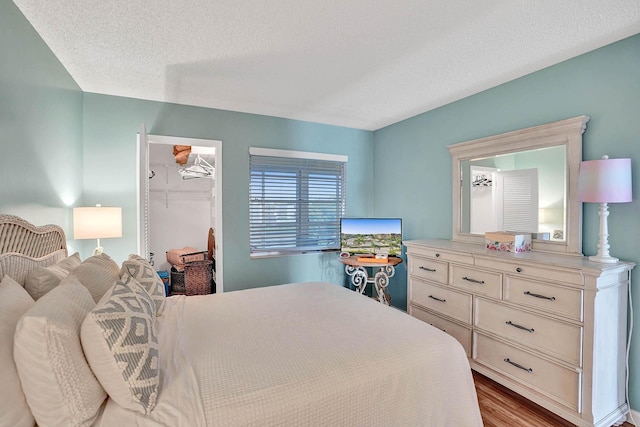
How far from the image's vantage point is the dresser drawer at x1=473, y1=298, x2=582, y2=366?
192 cm

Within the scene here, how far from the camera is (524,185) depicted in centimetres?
256

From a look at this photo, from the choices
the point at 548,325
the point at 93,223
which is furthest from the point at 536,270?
the point at 93,223

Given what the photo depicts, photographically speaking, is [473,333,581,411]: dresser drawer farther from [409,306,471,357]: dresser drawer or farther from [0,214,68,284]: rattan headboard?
[0,214,68,284]: rattan headboard

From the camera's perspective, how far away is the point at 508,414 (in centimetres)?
207

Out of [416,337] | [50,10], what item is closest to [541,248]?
[416,337]

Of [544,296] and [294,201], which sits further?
[294,201]

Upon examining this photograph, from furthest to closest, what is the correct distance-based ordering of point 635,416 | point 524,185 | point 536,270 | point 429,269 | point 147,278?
point 429,269 < point 524,185 < point 536,270 < point 635,416 < point 147,278

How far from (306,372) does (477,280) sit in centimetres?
181

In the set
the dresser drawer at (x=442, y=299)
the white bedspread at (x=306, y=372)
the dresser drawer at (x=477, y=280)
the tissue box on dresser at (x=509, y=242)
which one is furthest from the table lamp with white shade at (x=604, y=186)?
the white bedspread at (x=306, y=372)

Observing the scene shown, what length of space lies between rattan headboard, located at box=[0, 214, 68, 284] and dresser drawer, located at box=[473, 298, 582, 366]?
9.67 feet

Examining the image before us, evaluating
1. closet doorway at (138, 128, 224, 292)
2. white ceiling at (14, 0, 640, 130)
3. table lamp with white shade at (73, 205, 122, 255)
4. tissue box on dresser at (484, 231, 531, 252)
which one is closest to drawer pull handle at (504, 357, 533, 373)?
tissue box on dresser at (484, 231, 531, 252)

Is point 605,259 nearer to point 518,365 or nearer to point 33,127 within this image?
point 518,365

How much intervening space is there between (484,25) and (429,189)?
1.91 meters

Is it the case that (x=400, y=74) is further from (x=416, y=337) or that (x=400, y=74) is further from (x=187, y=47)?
(x=416, y=337)
